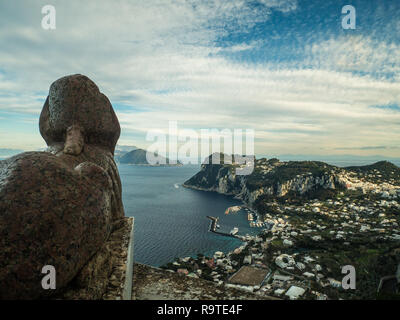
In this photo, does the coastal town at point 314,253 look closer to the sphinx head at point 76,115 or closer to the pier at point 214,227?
the pier at point 214,227

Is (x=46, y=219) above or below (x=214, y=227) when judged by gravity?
above

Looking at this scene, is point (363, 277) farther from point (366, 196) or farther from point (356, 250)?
point (366, 196)

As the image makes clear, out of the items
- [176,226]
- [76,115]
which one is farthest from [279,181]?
[76,115]

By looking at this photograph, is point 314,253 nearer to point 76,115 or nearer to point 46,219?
point 76,115

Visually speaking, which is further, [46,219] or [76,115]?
[76,115]


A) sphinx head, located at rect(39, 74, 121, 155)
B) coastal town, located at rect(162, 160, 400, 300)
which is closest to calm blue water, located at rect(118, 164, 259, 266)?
coastal town, located at rect(162, 160, 400, 300)
